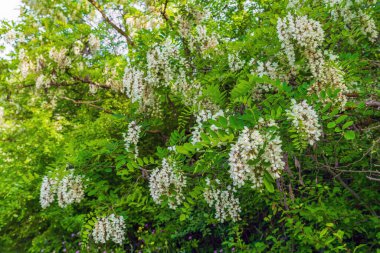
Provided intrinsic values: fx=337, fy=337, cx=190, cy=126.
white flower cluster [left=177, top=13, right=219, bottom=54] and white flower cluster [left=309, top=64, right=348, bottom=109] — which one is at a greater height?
white flower cluster [left=177, top=13, right=219, bottom=54]

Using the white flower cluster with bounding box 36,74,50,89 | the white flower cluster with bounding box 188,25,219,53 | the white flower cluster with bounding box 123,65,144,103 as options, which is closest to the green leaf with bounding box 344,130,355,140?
the white flower cluster with bounding box 188,25,219,53

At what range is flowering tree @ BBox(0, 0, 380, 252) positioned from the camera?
2856 mm

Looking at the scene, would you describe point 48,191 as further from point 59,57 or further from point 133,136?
point 59,57

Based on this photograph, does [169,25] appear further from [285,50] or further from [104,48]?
[104,48]

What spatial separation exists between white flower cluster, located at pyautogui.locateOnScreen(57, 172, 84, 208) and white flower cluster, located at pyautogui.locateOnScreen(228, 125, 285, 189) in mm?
2699

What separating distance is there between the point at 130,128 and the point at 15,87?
20.8ft

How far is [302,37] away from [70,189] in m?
3.34

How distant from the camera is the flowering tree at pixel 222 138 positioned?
2856mm

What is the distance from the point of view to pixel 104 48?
10602 mm

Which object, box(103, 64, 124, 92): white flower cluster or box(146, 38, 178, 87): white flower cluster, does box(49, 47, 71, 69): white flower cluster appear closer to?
box(103, 64, 124, 92): white flower cluster

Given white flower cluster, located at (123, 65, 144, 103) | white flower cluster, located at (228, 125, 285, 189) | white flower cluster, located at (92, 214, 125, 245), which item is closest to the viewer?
→ white flower cluster, located at (228, 125, 285, 189)

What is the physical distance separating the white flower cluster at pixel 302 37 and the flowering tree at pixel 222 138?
0.01 meters

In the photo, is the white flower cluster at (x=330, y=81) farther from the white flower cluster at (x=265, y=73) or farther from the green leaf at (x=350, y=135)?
the green leaf at (x=350, y=135)

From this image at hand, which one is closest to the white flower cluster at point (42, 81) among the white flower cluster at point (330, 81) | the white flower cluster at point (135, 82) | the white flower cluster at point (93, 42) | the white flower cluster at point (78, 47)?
the white flower cluster at point (78, 47)
